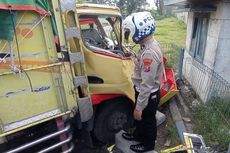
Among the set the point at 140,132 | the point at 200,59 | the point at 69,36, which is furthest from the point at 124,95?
the point at 200,59

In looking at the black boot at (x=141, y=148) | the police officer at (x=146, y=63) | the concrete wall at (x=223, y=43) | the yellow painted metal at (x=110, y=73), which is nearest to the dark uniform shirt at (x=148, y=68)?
the police officer at (x=146, y=63)

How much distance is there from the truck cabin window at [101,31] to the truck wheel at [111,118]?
1.03 meters

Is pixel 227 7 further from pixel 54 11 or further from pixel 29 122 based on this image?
pixel 29 122

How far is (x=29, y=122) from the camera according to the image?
3312mm

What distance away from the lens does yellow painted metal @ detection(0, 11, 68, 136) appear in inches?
120

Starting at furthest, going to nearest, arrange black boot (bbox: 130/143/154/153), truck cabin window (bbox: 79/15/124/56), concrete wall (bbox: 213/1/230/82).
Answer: concrete wall (bbox: 213/1/230/82) < truck cabin window (bbox: 79/15/124/56) < black boot (bbox: 130/143/154/153)

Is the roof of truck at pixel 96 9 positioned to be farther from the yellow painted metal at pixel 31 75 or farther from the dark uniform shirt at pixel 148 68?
the dark uniform shirt at pixel 148 68

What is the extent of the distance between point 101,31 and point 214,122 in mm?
2767

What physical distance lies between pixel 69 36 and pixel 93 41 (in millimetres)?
1668

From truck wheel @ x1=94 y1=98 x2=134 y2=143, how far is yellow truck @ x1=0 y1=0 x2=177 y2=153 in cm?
8

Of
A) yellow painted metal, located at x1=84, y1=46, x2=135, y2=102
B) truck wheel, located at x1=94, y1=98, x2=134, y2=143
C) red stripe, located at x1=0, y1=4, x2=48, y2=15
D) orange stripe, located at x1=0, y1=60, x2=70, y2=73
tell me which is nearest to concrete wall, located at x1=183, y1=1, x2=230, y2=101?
truck wheel, located at x1=94, y1=98, x2=134, y2=143

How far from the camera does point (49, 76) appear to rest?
11.1ft

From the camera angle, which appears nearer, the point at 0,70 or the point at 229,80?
the point at 0,70

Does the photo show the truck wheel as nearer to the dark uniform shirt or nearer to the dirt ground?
the dirt ground
